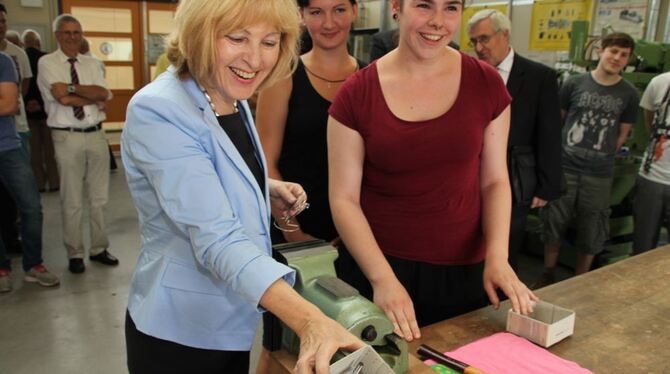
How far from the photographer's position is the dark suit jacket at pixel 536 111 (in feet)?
8.11

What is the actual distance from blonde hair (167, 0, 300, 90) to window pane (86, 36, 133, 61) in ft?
23.5

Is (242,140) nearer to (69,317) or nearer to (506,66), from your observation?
(506,66)

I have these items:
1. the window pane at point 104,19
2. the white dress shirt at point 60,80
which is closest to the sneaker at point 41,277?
the white dress shirt at point 60,80

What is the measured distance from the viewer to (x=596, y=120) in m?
3.38

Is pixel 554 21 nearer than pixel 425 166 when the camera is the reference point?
No

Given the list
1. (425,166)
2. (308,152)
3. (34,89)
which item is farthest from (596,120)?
(34,89)

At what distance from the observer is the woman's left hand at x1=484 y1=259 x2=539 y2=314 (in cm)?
127

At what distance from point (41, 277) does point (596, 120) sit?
3.57 meters

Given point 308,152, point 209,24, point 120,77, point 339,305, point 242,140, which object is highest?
point 209,24

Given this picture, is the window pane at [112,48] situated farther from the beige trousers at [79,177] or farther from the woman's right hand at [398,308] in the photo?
the woman's right hand at [398,308]

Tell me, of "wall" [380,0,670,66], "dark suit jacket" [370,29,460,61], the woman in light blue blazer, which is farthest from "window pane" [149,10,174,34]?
the woman in light blue blazer

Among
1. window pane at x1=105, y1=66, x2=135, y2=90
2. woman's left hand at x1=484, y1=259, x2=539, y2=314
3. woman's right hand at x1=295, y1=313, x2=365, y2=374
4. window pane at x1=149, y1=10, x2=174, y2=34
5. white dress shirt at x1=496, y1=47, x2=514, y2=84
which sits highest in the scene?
window pane at x1=149, y1=10, x2=174, y2=34

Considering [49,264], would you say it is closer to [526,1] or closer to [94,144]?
[94,144]

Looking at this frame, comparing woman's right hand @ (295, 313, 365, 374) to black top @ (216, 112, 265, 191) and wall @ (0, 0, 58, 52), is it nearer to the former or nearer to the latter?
black top @ (216, 112, 265, 191)
